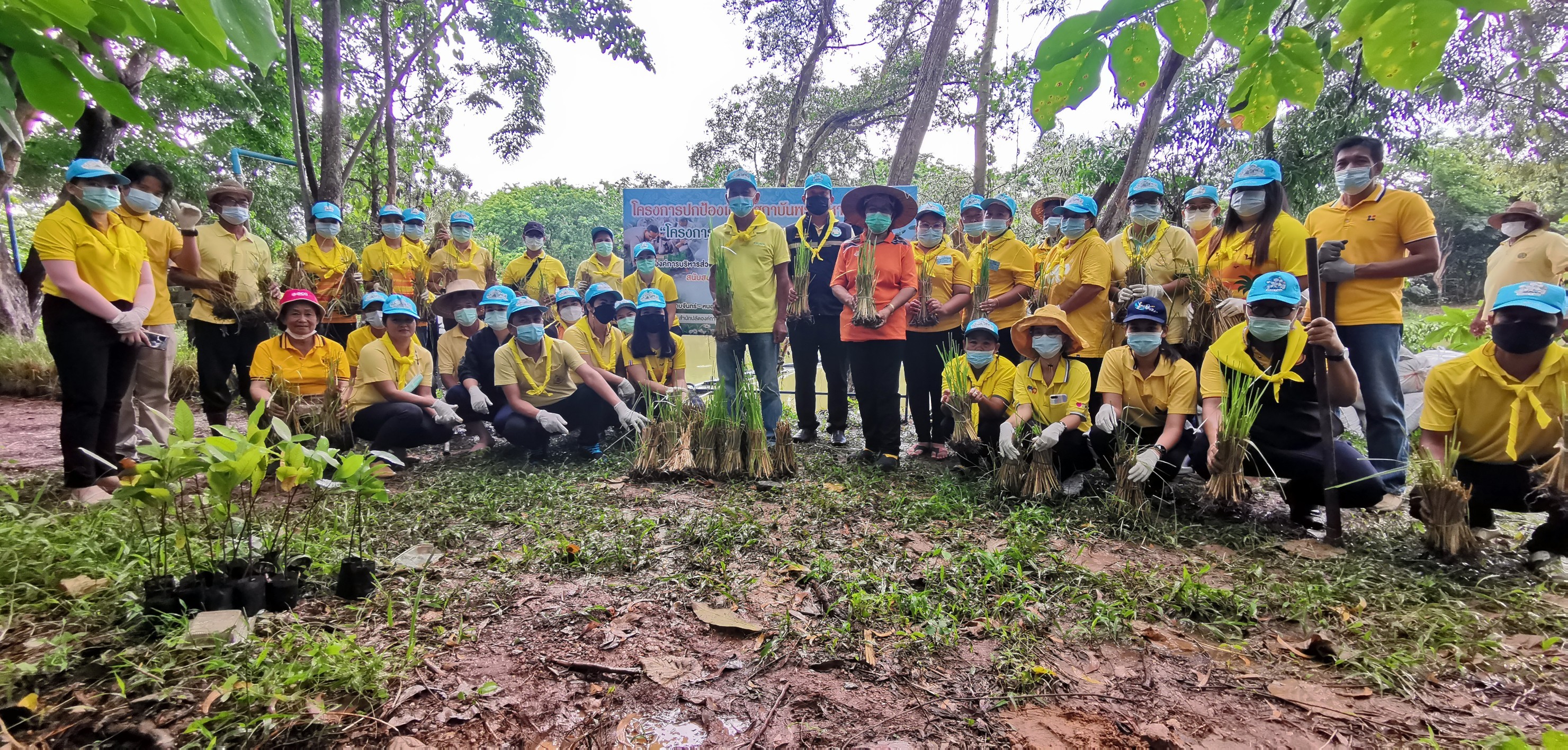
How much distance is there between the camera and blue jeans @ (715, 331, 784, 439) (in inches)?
202

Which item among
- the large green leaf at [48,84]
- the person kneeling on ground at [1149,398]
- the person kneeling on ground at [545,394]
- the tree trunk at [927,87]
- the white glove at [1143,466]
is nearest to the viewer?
the large green leaf at [48,84]

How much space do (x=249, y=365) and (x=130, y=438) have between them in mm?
859

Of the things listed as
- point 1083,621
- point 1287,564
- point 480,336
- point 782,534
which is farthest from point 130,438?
point 1287,564

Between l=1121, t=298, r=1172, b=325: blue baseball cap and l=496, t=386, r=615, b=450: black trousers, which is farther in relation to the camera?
l=496, t=386, r=615, b=450: black trousers

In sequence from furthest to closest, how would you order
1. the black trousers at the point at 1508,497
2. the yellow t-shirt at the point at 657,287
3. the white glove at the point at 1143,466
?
the yellow t-shirt at the point at 657,287 < the white glove at the point at 1143,466 < the black trousers at the point at 1508,497

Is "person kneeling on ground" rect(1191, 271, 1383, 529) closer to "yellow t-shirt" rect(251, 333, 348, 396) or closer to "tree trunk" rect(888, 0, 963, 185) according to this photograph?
"tree trunk" rect(888, 0, 963, 185)

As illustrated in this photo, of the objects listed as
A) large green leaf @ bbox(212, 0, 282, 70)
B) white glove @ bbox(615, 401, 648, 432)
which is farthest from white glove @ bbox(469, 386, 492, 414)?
large green leaf @ bbox(212, 0, 282, 70)

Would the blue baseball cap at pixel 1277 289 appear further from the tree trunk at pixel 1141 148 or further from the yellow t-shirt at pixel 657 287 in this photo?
the yellow t-shirt at pixel 657 287

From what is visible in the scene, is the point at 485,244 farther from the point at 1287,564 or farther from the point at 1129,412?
the point at 1287,564

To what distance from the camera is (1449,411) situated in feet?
9.73

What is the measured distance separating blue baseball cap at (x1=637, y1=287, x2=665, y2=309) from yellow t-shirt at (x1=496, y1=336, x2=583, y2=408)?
676 millimetres

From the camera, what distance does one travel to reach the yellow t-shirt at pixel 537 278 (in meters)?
6.47

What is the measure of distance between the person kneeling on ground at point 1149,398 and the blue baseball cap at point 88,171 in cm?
526

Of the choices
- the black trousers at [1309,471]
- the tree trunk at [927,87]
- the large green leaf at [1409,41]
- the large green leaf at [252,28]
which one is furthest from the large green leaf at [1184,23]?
the tree trunk at [927,87]
